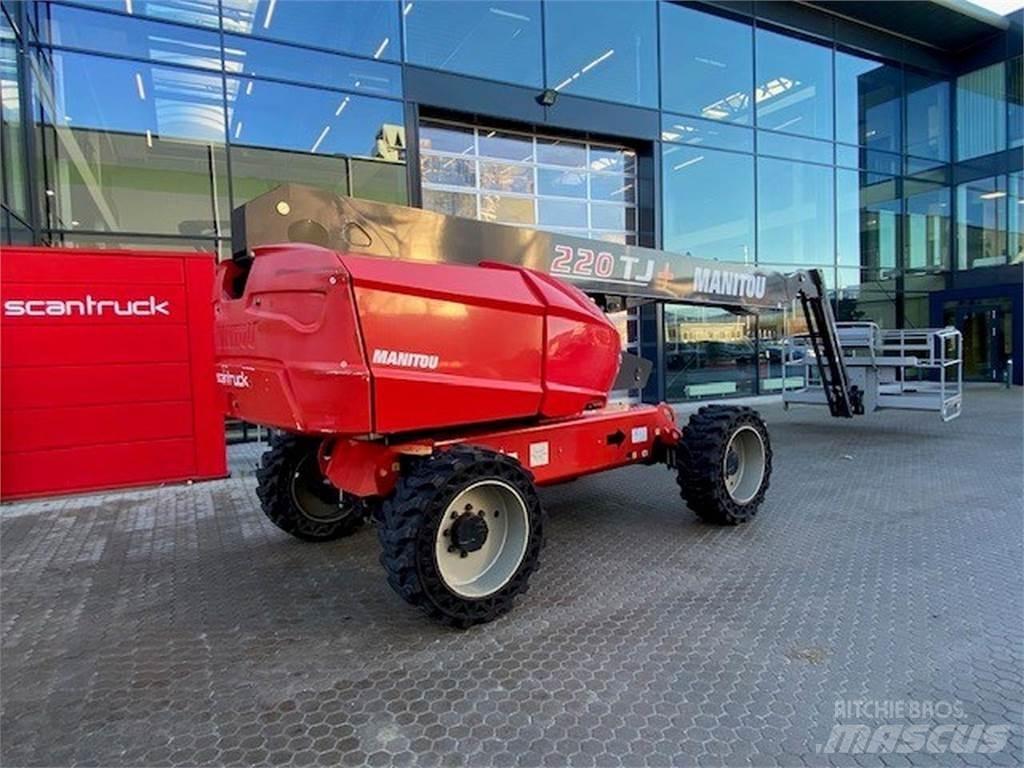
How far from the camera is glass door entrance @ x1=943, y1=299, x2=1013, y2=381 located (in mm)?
18438

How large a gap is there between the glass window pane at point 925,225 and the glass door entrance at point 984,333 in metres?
1.49

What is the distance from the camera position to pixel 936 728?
268 centimetres

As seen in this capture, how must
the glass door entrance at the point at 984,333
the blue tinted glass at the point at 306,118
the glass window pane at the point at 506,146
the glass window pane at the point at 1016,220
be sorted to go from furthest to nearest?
the glass window pane at the point at 1016,220 → the glass door entrance at the point at 984,333 → the glass window pane at the point at 506,146 → the blue tinted glass at the point at 306,118

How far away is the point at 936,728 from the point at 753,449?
3.21 m

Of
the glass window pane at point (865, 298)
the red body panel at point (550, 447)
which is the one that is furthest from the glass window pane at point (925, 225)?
the red body panel at point (550, 447)

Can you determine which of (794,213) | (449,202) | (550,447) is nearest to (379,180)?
(449,202)

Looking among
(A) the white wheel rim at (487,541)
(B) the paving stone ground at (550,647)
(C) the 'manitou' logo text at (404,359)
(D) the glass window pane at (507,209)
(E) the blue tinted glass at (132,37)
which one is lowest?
(B) the paving stone ground at (550,647)

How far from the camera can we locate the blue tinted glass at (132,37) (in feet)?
28.5

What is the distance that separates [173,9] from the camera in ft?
30.5

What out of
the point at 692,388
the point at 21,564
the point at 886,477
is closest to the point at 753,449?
the point at 886,477

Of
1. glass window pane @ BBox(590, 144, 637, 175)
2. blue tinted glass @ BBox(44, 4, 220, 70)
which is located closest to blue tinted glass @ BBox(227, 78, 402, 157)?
blue tinted glass @ BBox(44, 4, 220, 70)

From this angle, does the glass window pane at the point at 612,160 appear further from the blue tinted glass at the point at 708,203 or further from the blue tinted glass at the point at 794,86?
the blue tinted glass at the point at 794,86

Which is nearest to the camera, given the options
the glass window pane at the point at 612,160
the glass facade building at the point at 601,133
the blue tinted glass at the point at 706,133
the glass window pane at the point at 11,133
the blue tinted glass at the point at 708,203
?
the glass window pane at the point at 11,133

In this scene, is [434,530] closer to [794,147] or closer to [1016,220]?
[794,147]
